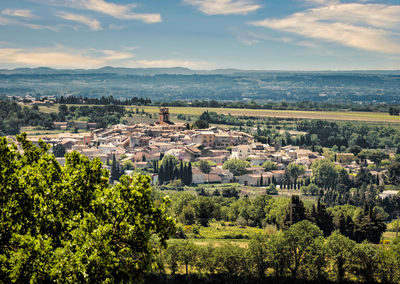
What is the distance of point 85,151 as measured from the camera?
317ft

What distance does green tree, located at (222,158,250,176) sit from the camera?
87000 mm

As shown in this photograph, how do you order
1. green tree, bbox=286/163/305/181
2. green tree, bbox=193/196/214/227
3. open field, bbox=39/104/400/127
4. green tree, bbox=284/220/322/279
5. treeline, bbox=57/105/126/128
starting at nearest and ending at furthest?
green tree, bbox=284/220/322/279 < green tree, bbox=193/196/214/227 < green tree, bbox=286/163/305/181 < treeline, bbox=57/105/126/128 < open field, bbox=39/104/400/127

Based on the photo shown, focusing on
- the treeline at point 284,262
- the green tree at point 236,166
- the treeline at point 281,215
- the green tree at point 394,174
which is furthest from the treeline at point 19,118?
the treeline at point 284,262

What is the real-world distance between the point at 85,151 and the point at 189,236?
184 ft

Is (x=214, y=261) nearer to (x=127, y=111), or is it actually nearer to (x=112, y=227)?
(x=112, y=227)

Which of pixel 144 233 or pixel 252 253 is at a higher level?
pixel 144 233

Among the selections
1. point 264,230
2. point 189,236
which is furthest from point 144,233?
point 264,230

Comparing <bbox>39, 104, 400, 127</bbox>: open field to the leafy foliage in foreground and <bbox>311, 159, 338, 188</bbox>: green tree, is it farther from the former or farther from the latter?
the leafy foliage in foreground

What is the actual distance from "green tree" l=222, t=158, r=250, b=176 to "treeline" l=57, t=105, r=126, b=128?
53353mm

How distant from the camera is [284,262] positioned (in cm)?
3584

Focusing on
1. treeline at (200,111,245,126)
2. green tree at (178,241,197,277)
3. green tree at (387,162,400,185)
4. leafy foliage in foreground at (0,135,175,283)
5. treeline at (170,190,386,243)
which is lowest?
green tree at (387,162,400,185)

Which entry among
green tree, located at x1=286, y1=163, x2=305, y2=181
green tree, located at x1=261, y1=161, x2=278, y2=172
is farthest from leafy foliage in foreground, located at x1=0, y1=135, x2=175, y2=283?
green tree, located at x1=261, y1=161, x2=278, y2=172

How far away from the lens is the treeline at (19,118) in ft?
400

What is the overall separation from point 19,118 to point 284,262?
358 ft
